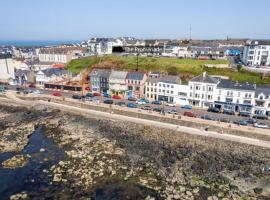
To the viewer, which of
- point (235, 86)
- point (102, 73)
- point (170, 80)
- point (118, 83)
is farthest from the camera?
point (102, 73)

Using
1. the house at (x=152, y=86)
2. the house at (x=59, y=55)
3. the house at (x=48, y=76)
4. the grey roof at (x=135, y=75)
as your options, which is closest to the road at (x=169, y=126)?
the house at (x=152, y=86)

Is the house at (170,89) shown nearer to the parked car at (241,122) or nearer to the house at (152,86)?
the house at (152,86)

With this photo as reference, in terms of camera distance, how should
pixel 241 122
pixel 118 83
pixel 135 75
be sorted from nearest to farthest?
pixel 241 122, pixel 135 75, pixel 118 83

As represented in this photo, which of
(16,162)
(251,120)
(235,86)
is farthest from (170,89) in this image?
(16,162)

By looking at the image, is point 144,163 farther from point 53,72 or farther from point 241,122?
point 53,72

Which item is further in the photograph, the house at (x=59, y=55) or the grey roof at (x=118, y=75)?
the house at (x=59, y=55)

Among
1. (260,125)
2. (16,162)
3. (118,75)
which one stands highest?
(118,75)
